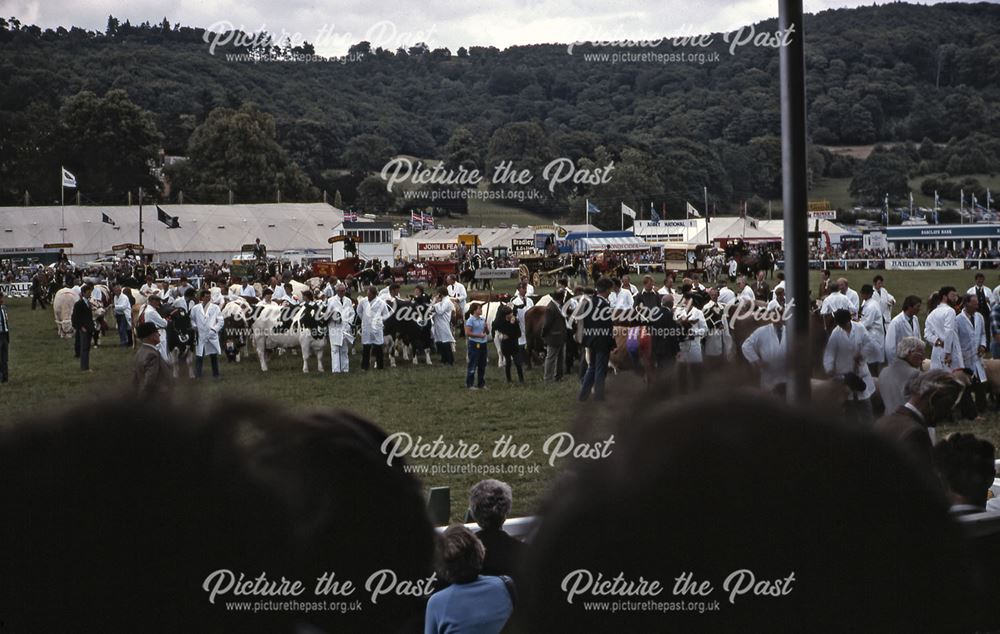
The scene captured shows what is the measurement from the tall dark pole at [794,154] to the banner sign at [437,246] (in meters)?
36.6

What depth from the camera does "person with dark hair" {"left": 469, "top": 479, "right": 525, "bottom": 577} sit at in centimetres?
346

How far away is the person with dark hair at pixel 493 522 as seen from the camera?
3.46 metres

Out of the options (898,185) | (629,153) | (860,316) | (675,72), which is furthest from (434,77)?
(898,185)

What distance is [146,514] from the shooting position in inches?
57.6

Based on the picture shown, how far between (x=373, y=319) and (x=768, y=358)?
51.9ft

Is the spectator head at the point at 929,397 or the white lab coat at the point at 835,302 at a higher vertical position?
the white lab coat at the point at 835,302

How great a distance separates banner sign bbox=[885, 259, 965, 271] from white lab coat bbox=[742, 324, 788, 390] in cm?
4948

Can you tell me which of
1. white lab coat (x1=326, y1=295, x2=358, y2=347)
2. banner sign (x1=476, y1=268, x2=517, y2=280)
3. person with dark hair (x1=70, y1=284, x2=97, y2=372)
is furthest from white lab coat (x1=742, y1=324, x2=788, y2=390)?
banner sign (x1=476, y1=268, x2=517, y2=280)

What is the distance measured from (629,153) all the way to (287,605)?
1306 centimetres

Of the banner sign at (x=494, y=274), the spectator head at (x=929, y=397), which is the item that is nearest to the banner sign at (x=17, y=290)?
the banner sign at (x=494, y=274)

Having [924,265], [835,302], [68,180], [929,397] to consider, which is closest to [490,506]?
[929,397]

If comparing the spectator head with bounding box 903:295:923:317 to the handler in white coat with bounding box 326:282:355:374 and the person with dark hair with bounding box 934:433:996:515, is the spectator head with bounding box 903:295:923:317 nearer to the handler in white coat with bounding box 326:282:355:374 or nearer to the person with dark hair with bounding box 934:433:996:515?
the person with dark hair with bounding box 934:433:996:515

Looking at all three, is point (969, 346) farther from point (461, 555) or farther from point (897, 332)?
point (461, 555)

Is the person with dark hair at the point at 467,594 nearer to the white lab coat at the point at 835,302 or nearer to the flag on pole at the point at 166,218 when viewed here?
the white lab coat at the point at 835,302
